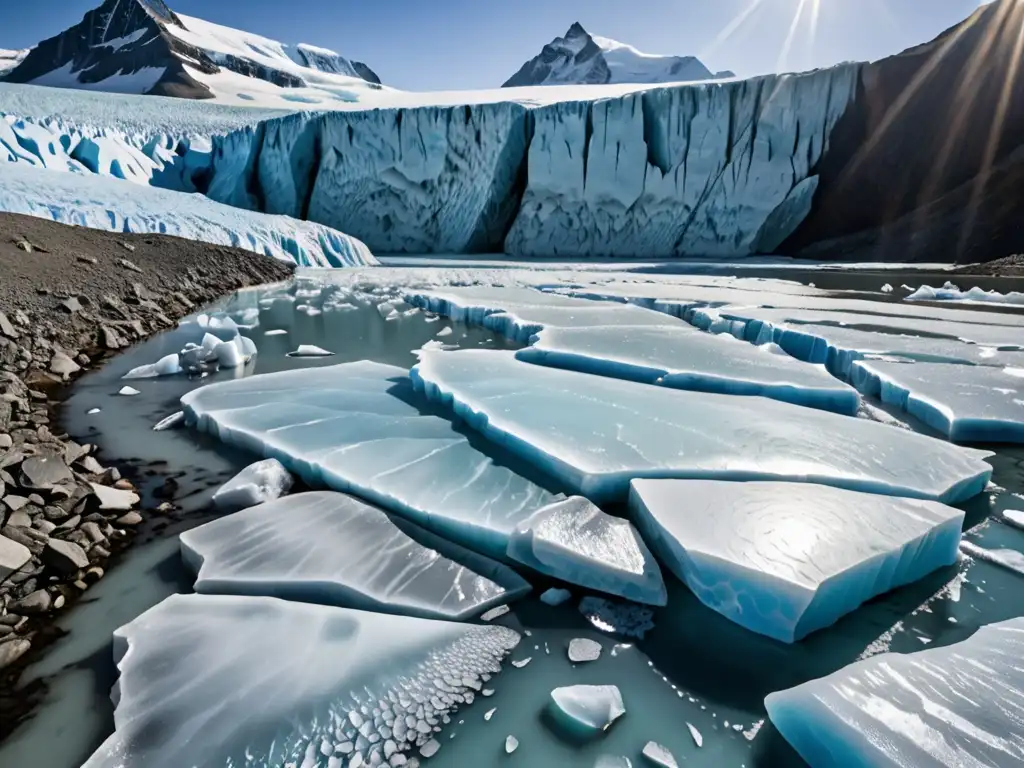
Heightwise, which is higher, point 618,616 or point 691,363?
point 691,363

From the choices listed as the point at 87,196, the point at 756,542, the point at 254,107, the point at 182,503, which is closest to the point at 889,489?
the point at 756,542

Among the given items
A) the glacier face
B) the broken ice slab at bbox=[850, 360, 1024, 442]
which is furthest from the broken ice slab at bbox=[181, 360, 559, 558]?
the glacier face

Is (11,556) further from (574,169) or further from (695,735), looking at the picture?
(574,169)

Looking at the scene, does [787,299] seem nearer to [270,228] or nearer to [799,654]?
[799,654]

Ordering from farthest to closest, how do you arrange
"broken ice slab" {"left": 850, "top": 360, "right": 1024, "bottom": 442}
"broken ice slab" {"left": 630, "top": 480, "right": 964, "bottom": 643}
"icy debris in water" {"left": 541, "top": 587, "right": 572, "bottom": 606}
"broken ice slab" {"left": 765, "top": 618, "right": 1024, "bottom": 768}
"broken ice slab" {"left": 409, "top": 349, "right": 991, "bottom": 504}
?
"broken ice slab" {"left": 850, "top": 360, "right": 1024, "bottom": 442} → "broken ice slab" {"left": 409, "top": 349, "right": 991, "bottom": 504} → "icy debris in water" {"left": 541, "top": 587, "right": 572, "bottom": 606} → "broken ice slab" {"left": 630, "top": 480, "right": 964, "bottom": 643} → "broken ice slab" {"left": 765, "top": 618, "right": 1024, "bottom": 768}

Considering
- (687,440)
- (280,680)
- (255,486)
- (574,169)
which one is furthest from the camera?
(574,169)

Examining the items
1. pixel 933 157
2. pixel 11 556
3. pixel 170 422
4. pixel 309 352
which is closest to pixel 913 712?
pixel 11 556

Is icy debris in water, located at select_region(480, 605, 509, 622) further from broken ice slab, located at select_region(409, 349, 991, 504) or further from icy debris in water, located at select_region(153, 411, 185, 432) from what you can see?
icy debris in water, located at select_region(153, 411, 185, 432)
